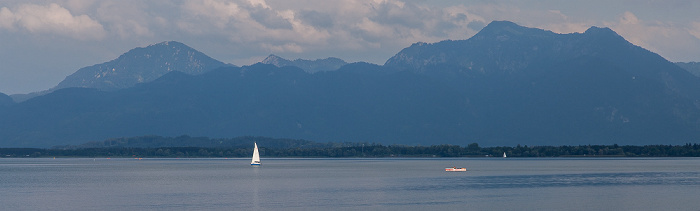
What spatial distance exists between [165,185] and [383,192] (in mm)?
34904

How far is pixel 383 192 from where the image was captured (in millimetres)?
107812

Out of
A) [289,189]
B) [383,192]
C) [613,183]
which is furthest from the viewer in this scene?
[613,183]

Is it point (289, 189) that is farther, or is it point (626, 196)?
point (289, 189)

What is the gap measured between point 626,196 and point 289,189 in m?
40.5

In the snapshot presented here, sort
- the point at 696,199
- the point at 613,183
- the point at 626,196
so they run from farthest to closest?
the point at 613,183 < the point at 626,196 < the point at 696,199

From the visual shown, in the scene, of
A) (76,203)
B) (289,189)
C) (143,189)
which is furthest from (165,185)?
(76,203)

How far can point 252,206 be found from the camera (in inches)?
3499

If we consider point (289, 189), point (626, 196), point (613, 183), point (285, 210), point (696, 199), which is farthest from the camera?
point (613, 183)

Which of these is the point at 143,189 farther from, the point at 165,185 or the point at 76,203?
the point at 76,203

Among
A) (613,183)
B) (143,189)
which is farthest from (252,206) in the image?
(613,183)

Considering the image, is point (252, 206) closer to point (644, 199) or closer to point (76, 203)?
point (76, 203)

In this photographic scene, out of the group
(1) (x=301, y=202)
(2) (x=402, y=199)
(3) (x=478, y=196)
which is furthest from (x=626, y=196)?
(1) (x=301, y=202)

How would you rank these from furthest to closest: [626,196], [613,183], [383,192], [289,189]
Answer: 1. [613,183]
2. [289,189]
3. [383,192]
4. [626,196]

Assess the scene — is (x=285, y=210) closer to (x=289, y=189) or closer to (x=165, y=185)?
(x=289, y=189)
